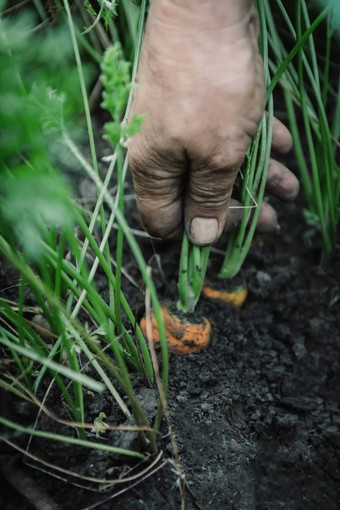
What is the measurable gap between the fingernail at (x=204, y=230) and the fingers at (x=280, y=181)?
1.11 ft

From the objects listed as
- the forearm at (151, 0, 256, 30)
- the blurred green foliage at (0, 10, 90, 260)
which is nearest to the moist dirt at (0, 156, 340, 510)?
the blurred green foliage at (0, 10, 90, 260)

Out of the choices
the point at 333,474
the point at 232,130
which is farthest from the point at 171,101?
the point at 333,474

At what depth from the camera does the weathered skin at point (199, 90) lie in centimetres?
81

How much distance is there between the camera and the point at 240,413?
103cm

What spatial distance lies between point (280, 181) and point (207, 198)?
402 mm

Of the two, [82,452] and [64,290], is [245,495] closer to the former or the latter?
[82,452]

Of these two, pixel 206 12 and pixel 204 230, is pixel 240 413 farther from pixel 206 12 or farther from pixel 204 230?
pixel 206 12

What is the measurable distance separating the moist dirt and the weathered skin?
41cm

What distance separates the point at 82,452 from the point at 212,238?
0.49m

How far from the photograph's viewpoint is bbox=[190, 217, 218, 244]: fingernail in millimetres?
1043

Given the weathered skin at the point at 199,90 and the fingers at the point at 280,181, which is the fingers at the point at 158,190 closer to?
the weathered skin at the point at 199,90

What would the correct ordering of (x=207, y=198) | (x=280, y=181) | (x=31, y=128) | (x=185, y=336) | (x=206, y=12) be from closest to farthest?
(x=31, y=128), (x=206, y=12), (x=207, y=198), (x=185, y=336), (x=280, y=181)

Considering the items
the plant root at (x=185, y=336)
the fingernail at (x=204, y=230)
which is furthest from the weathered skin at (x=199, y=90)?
the plant root at (x=185, y=336)

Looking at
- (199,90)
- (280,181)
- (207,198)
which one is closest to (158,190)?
(207,198)
